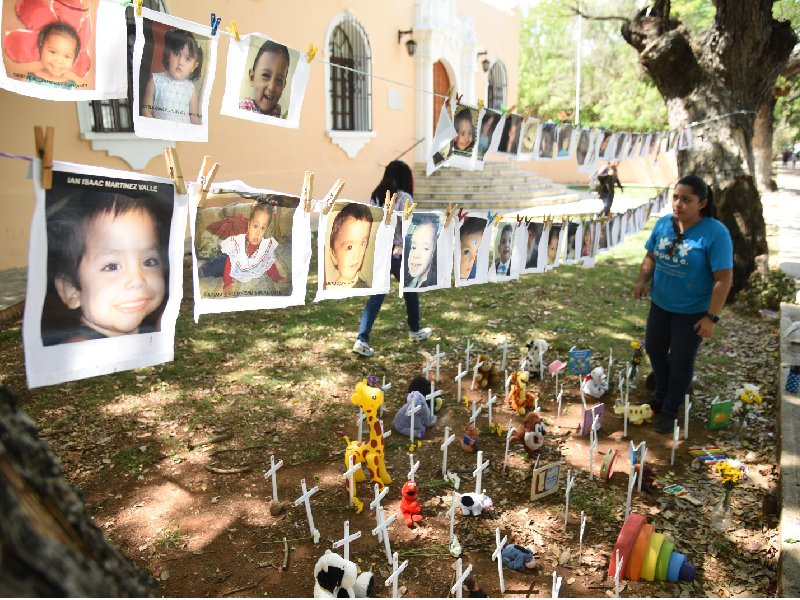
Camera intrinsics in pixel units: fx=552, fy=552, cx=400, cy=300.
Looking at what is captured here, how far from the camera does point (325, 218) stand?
3396mm

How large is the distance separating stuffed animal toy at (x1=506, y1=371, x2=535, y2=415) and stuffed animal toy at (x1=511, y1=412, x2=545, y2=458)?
1.45 ft

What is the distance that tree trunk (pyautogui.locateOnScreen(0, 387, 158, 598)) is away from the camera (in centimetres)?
85

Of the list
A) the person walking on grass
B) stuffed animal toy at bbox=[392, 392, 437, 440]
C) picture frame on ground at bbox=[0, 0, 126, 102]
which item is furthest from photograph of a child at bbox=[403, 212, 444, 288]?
picture frame on ground at bbox=[0, 0, 126, 102]

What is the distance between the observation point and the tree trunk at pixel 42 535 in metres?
0.85

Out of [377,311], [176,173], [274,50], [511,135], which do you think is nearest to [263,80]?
[274,50]

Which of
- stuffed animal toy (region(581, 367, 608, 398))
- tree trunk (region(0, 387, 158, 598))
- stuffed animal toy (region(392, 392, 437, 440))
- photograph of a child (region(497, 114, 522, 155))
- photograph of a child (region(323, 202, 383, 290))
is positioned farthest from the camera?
photograph of a child (region(497, 114, 522, 155))

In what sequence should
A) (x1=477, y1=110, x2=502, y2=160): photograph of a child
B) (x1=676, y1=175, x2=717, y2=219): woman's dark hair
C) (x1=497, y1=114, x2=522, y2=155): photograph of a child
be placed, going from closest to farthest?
(x1=676, y1=175, x2=717, y2=219): woman's dark hair
(x1=477, y1=110, x2=502, y2=160): photograph of a child
(x1=497, y1=114, x2=522, y2=155): photograph of a child

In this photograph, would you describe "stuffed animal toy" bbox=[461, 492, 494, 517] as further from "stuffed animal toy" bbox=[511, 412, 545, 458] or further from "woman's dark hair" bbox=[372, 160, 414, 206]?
"woman's dark hair" bbox=[372, 160, 414, 206]

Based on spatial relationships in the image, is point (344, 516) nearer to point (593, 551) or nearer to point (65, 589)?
point (593, 551)

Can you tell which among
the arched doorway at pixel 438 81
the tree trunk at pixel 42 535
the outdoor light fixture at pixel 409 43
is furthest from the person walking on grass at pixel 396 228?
the arched doorway at pixel 438 81

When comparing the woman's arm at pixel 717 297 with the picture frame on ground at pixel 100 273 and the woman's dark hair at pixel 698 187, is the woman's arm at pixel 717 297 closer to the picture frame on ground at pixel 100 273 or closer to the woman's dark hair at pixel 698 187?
the woman's dark hair at pixel 698 187

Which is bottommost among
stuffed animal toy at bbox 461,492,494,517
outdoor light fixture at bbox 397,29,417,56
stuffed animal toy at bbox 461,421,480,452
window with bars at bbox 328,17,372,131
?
stuffed animal toy at bbox 461,492,494,517

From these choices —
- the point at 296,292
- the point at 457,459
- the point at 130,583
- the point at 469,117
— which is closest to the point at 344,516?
the point at 457,459

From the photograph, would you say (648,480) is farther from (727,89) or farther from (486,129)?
(727,89)
